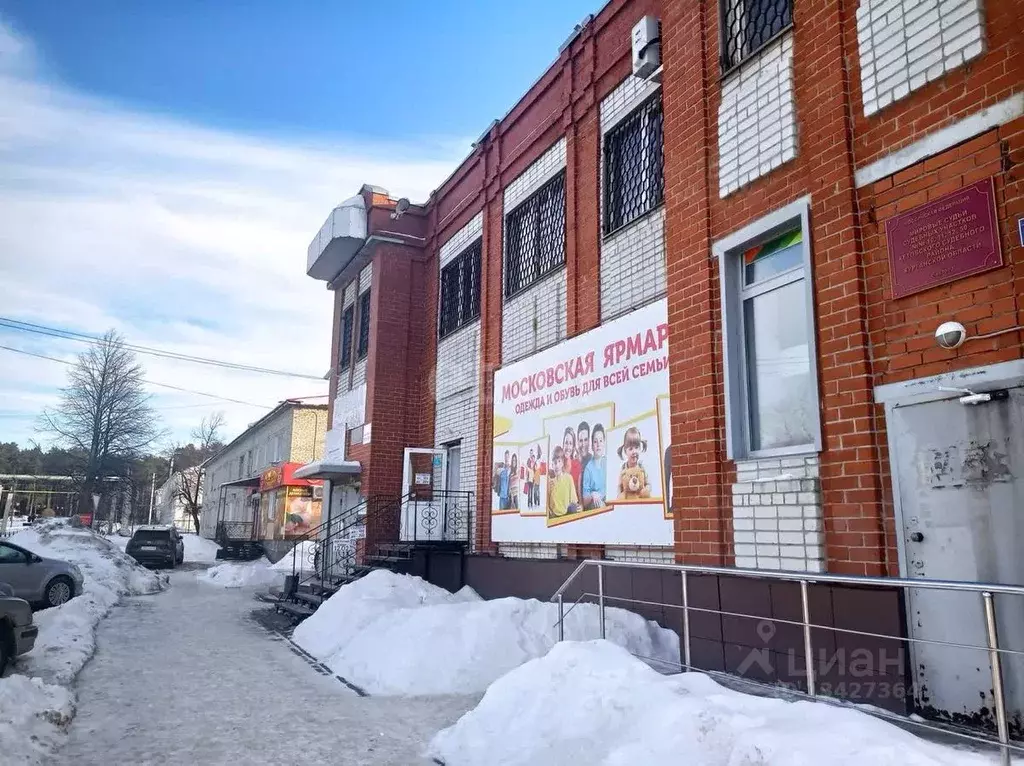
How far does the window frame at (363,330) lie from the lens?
670 inches

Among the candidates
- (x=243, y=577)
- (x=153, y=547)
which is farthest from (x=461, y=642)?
(x=153, y=547)

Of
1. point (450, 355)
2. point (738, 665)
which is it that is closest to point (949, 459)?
point (738, 665)

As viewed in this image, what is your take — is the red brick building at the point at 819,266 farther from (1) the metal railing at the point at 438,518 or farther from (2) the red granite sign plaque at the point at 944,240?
(1) the metal railing at the point at 438,518

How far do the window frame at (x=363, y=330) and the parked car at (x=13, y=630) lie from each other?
32.2 feet

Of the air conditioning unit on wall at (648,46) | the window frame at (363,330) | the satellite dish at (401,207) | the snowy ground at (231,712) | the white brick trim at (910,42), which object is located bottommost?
the snowy ground at (231,712)

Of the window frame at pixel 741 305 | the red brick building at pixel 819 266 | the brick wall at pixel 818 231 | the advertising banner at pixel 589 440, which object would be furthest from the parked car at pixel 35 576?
the window frame at pixel 741 305

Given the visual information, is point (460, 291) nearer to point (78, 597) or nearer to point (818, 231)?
point (78, 597)

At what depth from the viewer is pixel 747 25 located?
6.94 m

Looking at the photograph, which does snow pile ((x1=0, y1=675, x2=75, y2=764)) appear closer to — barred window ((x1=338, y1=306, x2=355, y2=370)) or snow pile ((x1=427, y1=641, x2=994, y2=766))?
snow pile ((x1=427, y1=641, x2=994, y2=766))

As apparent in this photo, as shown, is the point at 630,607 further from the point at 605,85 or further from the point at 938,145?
the point at 605,85

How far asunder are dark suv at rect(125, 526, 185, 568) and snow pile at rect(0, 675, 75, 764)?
24002 mm

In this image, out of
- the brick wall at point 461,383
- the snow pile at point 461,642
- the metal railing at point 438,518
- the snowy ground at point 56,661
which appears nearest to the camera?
the snowy ground at point 56,661

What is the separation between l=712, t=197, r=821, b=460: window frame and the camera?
5.65 metres

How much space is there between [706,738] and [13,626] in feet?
23.0
